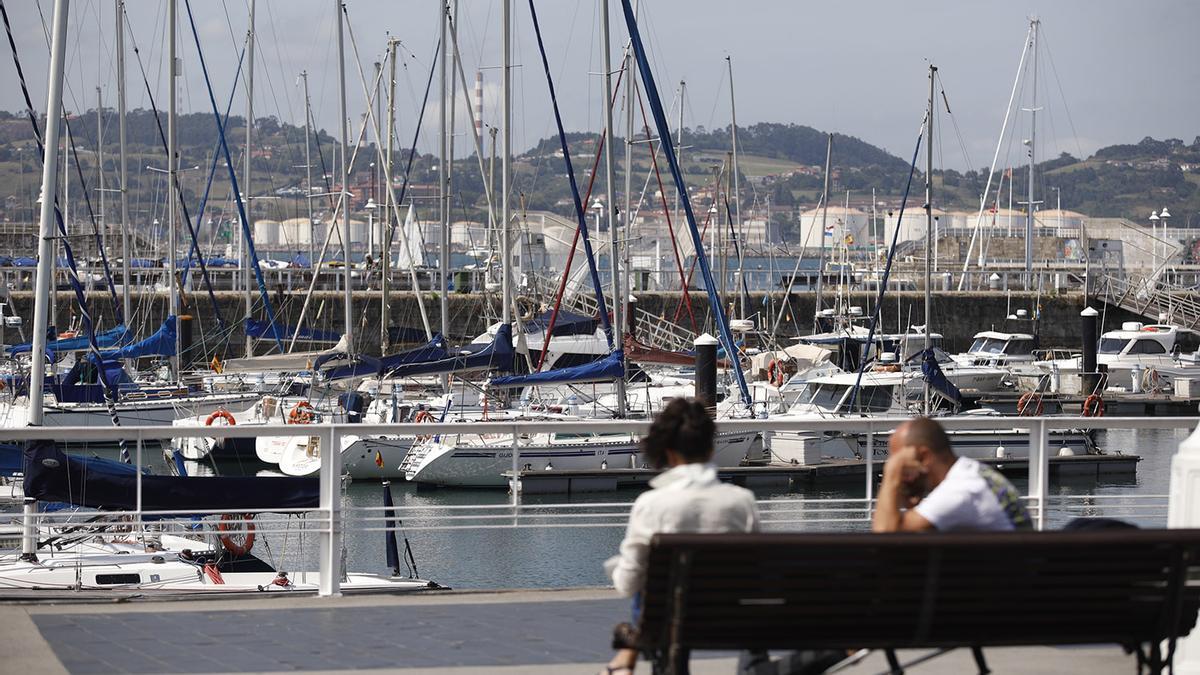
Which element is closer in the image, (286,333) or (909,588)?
(909,588)

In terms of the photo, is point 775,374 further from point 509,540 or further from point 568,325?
point 509,540

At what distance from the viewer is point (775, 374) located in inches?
1575

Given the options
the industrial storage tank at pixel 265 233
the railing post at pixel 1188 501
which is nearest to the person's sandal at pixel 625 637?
the railing post at pixel 1188 501

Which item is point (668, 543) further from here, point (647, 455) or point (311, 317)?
point (311, 317)

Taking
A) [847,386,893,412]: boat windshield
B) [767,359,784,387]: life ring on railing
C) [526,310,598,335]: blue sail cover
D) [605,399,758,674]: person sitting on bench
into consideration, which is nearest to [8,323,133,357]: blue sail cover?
[526,310,598,335]: blue sail cover

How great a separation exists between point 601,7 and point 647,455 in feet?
88.7

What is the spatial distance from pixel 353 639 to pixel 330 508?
3.84ft

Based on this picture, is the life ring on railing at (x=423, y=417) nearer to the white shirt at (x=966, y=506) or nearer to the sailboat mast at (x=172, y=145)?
the sailboat mast at (x=172, y=145)

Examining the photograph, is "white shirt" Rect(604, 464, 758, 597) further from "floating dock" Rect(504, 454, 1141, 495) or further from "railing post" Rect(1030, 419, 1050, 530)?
"floating dock" Rect(504, 454, 1141, 495)

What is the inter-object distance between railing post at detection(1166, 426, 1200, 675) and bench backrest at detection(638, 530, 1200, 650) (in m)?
1.26

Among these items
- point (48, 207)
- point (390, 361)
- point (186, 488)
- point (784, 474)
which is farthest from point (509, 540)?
point (186, 488)

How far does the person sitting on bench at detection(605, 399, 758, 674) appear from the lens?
4867 mm

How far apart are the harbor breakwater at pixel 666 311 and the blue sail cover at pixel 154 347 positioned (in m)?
10.4

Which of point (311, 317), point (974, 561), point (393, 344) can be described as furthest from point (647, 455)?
point (311, 317)
